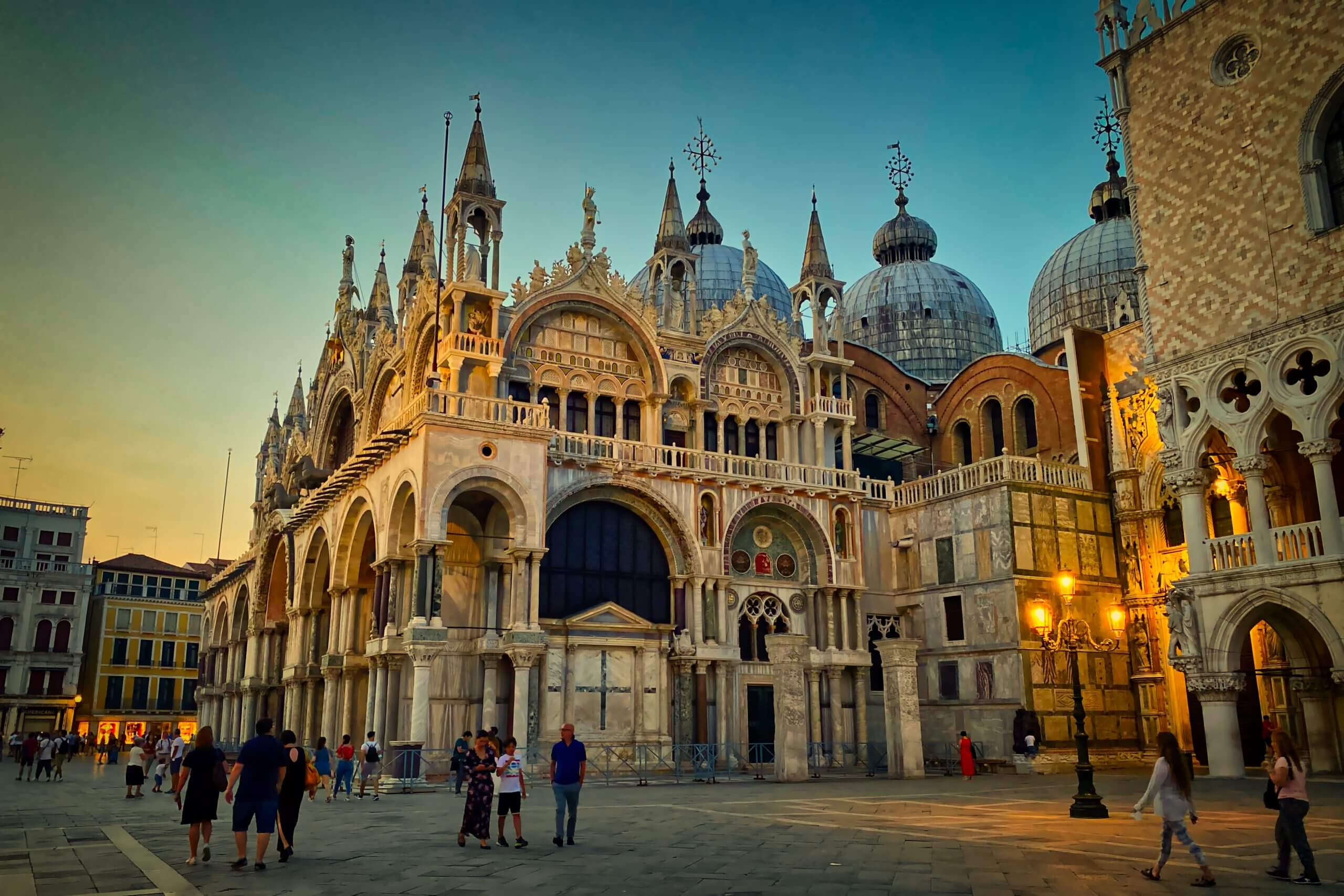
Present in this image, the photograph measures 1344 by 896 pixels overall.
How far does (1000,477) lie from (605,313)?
12.9 meters

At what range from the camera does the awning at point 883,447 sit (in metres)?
41.7

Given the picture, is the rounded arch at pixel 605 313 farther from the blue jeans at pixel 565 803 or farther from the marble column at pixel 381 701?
the blue jeans at pixel 565 803

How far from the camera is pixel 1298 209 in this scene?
76.0 ft

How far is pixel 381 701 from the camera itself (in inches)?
1108

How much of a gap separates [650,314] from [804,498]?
755 cm

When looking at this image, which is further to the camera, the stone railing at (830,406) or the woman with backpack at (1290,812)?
the stone railing at (830,406)

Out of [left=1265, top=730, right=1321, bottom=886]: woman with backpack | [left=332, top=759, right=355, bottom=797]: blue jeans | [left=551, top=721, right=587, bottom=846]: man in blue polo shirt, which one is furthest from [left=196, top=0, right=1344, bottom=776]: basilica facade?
[left=551, top=721, right=587, bottom=846]: man in blue polo shirt

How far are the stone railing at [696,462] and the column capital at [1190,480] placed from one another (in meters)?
11.0

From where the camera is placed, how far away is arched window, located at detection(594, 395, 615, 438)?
33.6m

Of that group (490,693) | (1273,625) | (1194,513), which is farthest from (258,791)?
(1273,625)

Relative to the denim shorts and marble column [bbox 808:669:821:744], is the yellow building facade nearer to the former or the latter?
marble column [bbox 808:669:821:744]

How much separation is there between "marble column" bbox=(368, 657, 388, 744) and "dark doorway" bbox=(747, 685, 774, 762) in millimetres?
10283

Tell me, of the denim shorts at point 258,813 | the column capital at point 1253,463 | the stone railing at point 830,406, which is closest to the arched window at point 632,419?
the stone railing at point 830,406

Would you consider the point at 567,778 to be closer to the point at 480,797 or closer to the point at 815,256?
the point at 480,797
